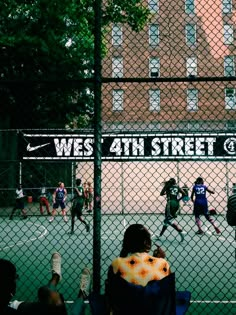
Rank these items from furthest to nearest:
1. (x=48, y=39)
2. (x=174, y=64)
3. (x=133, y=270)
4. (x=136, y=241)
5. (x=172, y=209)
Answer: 1. (x=48, y=39)
2. (x=172, y=209)
3. (x=174, y=64)
4. (x=136, y=241)
5. (x=133, y=270)

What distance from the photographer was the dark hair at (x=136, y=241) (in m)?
2.78

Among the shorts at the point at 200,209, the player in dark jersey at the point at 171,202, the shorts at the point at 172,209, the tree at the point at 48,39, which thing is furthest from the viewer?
the tree at the point at 48,39

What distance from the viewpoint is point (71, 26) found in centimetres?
1591

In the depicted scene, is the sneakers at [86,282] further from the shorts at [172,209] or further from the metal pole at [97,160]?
the shorts at [172,209]

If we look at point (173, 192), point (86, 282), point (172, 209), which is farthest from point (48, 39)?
point (86, 282)

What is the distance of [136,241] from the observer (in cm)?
278

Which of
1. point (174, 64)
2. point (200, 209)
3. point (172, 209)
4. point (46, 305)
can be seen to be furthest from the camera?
point (200, 209)

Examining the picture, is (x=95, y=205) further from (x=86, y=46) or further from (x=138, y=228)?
(x=86, y=46)

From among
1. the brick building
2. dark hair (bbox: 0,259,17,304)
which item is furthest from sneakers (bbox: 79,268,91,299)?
the brick building

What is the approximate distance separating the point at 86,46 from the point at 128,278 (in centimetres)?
1467

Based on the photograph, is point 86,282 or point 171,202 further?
point 171,202

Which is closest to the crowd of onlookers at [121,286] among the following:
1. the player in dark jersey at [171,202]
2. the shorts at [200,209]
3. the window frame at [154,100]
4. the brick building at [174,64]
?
the brick building at [174,64]

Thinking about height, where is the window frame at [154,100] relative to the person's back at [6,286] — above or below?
above

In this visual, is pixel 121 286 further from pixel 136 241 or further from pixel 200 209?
pixel 200 209
